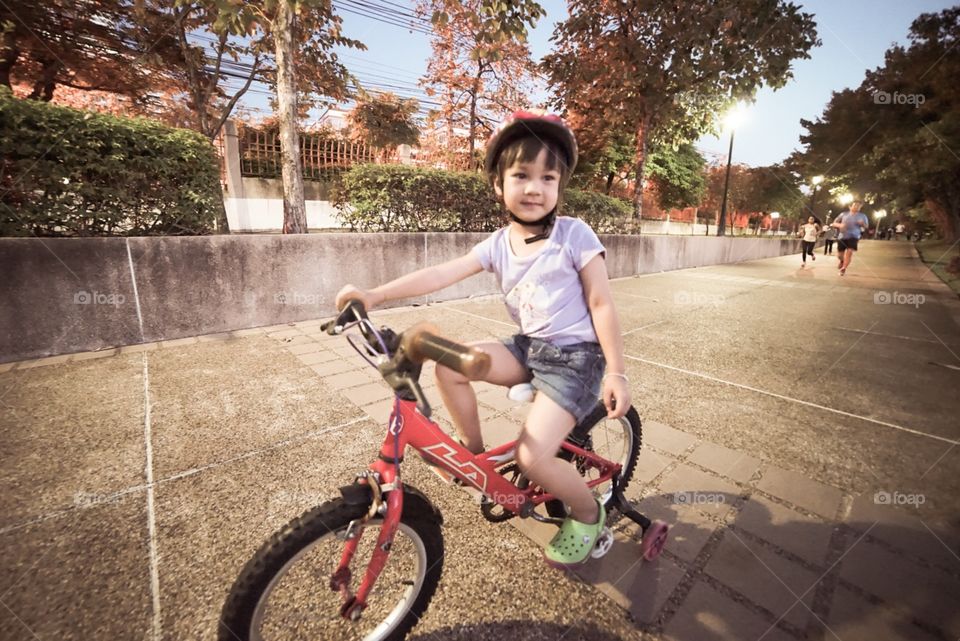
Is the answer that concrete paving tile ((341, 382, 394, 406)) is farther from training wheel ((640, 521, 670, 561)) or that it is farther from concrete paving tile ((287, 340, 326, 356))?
training wheel ((640, 521, 670, 561))

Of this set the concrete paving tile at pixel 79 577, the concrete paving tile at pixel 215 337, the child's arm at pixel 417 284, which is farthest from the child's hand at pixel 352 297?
the concrete paving tile at pixel 215 337

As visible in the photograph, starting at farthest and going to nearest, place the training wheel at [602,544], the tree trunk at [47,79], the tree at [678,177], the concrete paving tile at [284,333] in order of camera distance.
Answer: the tree at [678,177] < the tree trunk at [47,79] < the concrete paving tile at [284,333] < the training wheel at [602,544]

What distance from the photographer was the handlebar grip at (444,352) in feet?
3.14

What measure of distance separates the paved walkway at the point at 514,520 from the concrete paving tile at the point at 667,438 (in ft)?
0.06

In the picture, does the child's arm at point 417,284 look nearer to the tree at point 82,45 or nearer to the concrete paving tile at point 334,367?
the concrete paving tile at point 334,367

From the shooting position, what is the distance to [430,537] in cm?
151

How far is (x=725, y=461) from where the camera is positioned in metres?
2.70

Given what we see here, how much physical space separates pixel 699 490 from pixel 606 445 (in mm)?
580

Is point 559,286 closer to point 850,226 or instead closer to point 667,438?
point 667,438

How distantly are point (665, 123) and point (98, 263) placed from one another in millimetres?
13242

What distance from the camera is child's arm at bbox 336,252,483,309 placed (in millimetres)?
1465

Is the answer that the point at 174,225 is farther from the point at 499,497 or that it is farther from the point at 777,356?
the point at 777,356

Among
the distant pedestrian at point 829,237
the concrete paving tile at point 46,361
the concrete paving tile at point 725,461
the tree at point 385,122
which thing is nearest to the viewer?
the concrete paving tile at point 725,461

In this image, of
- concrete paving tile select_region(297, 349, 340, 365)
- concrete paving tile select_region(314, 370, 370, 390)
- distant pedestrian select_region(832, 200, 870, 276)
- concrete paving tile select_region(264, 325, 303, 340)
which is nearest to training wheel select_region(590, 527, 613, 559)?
concrete paving tile select_region(314, 370, 370, 390)
